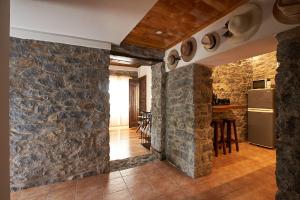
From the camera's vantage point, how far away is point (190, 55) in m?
2.65

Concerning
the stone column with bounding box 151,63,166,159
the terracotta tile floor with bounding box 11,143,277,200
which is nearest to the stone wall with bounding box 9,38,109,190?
the terracotta tile floor with bounding box 11,143,277,200

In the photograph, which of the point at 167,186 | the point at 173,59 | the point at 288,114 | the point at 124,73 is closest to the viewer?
the point at 288,114

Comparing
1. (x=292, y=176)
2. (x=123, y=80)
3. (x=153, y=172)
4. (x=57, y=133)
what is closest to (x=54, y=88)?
(x=57, y=133)

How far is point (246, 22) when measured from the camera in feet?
5.67

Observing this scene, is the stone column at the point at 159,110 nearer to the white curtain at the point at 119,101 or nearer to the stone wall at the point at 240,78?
the stone wall at the point at 240,78

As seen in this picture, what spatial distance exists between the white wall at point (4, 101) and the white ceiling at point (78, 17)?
0.78m

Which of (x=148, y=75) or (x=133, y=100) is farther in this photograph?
(x=133, y=100)

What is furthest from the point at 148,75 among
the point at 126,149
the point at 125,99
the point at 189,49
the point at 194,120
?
the point at 194,120

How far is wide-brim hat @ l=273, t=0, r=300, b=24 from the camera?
4.32ft

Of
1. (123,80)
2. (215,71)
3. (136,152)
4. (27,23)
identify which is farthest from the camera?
(123,80)

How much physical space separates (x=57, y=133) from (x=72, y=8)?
5.98 feet

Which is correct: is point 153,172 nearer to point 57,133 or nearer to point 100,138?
point 100,138

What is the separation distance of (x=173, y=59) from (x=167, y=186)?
7.10 feet

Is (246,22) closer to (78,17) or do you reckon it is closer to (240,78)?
(78,17)
